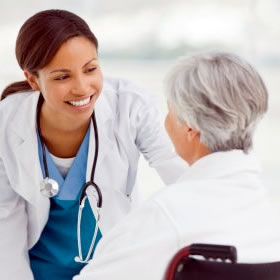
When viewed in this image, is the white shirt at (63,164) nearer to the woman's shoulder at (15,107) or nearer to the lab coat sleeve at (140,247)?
the woman's shoulder at (15,107)

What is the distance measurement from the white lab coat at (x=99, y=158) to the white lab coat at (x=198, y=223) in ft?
1.89

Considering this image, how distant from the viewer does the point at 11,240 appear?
79.0 inches

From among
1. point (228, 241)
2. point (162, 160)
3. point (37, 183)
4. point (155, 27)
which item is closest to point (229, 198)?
point (228, 241)

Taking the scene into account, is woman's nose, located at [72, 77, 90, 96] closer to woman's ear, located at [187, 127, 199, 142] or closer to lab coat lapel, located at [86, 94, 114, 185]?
lab coat lapel, located at [86, 94, 114, 185]

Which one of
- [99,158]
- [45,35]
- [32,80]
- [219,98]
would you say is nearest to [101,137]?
[99,158]

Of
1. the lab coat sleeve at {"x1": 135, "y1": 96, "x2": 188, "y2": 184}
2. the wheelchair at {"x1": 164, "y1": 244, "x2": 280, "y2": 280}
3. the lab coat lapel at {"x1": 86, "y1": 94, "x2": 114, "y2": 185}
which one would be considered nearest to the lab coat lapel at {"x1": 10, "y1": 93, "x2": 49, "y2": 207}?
the lab coat lapel at {"x1": 86, "y1": 94, "x2": 114, "y2": 185}

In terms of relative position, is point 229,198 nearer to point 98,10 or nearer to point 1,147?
point 1,147

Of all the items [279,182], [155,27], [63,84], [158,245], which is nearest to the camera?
[158,245]

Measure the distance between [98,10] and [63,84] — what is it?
342cm

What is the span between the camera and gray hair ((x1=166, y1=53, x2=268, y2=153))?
135cm

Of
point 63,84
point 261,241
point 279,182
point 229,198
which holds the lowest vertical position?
point 279,182

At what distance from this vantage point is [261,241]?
1.35 m

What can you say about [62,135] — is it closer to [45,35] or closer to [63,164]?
[63,164]

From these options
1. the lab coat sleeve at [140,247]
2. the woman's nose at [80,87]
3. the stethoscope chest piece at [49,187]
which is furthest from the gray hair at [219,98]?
the stethoscope chest piece at [49,187]
